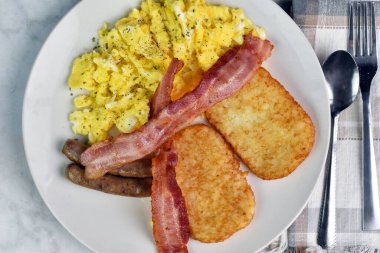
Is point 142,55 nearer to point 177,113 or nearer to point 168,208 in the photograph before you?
point 177,113

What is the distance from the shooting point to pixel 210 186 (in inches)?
109

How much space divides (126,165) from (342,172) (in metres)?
0.99

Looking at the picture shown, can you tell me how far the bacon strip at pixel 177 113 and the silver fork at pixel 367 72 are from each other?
448 mm

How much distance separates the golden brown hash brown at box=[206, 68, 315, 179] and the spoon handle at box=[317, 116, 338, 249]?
0.17m

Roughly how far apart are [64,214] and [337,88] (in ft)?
4.36

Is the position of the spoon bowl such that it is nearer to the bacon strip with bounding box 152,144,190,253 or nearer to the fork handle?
the fork handle

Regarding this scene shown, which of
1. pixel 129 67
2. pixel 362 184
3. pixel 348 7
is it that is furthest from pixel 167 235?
pixel 348 7

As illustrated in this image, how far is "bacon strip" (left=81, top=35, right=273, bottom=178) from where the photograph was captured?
2656mm

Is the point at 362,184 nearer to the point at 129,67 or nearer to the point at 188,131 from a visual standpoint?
the point at 188,131

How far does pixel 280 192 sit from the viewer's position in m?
2.79

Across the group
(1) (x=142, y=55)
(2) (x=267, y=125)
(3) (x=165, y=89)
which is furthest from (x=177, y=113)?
(2) (x=267, y=125)

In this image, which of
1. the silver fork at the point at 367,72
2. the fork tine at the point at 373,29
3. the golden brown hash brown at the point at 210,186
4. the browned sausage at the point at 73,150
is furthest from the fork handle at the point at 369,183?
the browned sausage at the point at 73,150

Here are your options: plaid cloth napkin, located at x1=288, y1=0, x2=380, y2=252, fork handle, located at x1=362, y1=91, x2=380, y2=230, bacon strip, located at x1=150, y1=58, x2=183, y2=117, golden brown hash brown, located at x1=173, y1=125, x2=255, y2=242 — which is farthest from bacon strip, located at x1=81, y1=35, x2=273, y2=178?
fork handle, located at x1=362, y1=91, x2=380, y2=230

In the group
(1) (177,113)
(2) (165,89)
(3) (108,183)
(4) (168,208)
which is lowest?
(4) (168,208)
